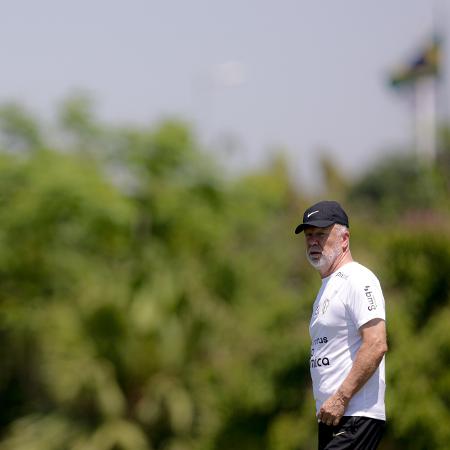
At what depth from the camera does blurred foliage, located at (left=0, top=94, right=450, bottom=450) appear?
1731 centimetres

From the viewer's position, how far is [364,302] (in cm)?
530

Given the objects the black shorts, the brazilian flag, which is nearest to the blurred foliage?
the black shorts

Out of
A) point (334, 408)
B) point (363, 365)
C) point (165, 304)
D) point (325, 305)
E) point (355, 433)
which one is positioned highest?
point (325, 305)

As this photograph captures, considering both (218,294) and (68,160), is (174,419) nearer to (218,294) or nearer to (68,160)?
(218,294)

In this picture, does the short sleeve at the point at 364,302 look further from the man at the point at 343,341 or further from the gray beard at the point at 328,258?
the gray beard at the point at 328,258

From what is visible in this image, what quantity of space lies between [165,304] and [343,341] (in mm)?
16556

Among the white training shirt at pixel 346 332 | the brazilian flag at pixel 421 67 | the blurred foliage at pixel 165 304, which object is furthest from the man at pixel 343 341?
the brazilian flag at pixel 421 67

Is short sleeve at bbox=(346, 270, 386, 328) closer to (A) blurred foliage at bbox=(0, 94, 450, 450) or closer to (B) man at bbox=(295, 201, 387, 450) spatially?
(B) man at bbox=(295, 201, 387, 450)

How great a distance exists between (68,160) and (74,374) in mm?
6365

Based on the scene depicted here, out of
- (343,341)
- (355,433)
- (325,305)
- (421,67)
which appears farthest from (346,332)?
(421,67)

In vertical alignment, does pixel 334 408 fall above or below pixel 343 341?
below

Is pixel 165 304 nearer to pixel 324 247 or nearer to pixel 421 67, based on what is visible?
pixel 324 247

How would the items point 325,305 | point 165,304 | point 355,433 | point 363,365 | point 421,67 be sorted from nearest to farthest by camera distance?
point 363,365
point 355,433
point 325,305
point 165,304
point 421,67

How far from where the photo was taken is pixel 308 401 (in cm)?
1739
